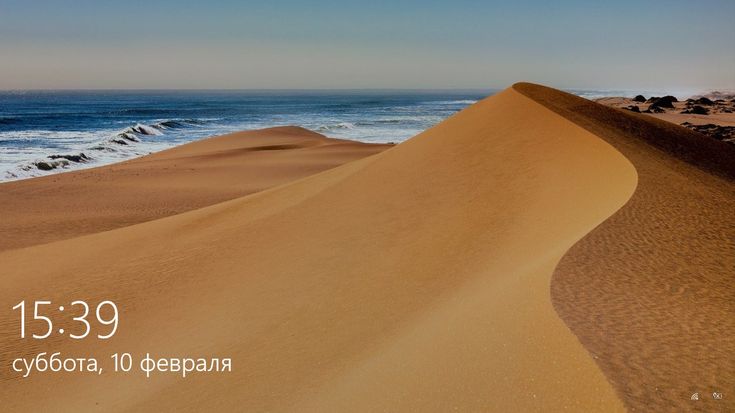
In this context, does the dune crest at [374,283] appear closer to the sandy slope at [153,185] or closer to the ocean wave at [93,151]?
the sandy slope at [153,185]

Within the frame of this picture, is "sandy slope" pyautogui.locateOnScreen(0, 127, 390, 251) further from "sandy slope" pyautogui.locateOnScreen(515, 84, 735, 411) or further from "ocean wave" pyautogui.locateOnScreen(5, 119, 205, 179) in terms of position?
"sandy slope" pyautogui.locateOnScreen(515, 84, 735, 411)

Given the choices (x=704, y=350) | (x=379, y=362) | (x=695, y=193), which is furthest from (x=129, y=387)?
(x=695, y=193)

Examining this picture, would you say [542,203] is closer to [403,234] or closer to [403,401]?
[403,234]

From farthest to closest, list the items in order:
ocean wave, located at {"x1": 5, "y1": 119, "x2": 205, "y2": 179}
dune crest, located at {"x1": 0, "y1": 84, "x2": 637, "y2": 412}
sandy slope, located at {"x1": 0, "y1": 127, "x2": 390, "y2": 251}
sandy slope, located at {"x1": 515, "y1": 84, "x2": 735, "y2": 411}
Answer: ocean wave, located at {"x1": 5, "y1": 119, "x2": 205, "y2": 179} → sandy slope, located at {"x1": 0, "y1": 127, "x2": 390, "y2": 251} → dune crest, located at {"x1": 0, "y1": 84, "x2": 637, "y2": 412} → sandy slope, located at {"x1": 515, "y1": 84, "x2": 735, "y2": 411}

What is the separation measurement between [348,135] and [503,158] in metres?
32.4

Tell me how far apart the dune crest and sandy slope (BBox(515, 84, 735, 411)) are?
176 millimetres

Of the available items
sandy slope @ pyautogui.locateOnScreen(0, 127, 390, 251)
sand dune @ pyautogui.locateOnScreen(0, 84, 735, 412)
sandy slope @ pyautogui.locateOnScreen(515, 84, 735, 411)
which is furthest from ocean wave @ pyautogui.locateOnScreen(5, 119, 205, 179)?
sandy slope @ pyautogui.locateOnScreen(515, 84, 735, 411)

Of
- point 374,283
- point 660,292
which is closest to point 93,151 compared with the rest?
point 374,283

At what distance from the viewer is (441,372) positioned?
408cm

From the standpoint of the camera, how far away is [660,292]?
14.8 ft

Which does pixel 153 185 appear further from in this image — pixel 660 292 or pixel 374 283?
pixel 660 292

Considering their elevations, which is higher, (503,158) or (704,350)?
(503,158)

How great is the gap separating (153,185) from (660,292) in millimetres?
16429

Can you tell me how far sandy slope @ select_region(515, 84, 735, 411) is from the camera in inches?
130
